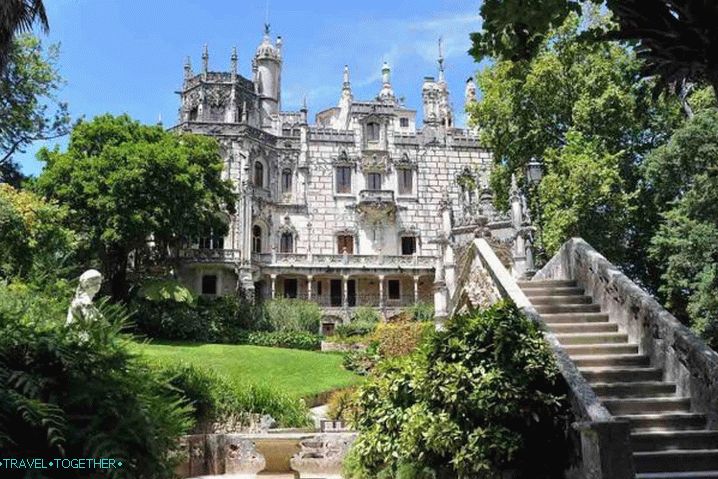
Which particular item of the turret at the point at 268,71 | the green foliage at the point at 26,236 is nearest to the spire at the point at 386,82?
the turret at the point at 268,71

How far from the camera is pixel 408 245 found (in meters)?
46.4

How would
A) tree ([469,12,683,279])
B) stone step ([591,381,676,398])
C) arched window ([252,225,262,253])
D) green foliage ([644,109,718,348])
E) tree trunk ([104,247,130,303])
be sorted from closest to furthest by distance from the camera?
stone step ([591,381,676,398]), green foliage ([644,109,718,348]), tree ([469,12,683,279]), tree trunk ([104,247,130,303]), arched window ([252,225,262,253])

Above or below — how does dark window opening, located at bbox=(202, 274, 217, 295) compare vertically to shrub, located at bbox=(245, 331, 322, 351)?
above

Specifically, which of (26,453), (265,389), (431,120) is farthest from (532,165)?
(431,120)

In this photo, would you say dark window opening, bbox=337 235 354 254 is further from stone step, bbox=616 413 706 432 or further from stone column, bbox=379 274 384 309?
stone step, bbox=616 413 706 432

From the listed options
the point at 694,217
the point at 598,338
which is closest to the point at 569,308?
the point at 598,338

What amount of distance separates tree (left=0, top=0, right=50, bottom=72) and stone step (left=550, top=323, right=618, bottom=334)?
8.25 meters

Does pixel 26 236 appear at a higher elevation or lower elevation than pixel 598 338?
higher

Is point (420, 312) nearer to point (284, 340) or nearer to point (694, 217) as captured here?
point (284, 340)

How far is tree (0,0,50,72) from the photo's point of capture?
8.35 metres

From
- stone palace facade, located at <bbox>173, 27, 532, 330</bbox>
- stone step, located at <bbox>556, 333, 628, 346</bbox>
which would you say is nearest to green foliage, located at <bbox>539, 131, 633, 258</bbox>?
stone palace facade, located at <bbox>173, 27, 532, 330</bbox>

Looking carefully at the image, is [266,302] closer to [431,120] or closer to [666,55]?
[431,120]

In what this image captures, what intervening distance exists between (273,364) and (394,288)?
18.5 metres

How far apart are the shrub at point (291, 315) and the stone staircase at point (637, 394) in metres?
27.6
